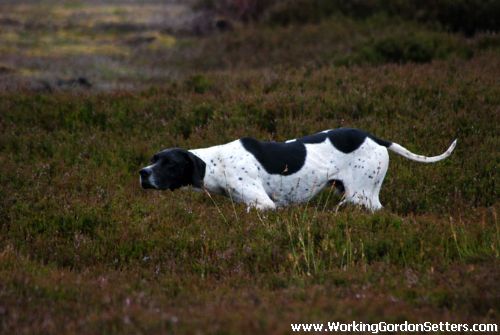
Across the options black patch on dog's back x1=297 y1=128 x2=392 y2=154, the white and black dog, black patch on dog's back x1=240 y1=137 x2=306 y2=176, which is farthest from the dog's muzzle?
black patch on dog's back x1=297 y1=128 x2=392 y2=154

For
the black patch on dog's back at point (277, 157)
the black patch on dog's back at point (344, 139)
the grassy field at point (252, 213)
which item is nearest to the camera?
the grassy field at point (252, 213)

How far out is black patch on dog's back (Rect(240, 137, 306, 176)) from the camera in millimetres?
8461

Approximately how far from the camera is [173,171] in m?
8.28

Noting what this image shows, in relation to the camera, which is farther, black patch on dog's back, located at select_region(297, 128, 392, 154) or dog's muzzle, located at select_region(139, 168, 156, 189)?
black patch on dog's back, located at select_region(297, 128, 392, 154)

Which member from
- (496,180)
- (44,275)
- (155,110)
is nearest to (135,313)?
(44,275)

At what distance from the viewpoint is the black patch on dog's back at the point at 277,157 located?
846cm

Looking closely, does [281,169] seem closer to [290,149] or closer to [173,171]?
[290,149]

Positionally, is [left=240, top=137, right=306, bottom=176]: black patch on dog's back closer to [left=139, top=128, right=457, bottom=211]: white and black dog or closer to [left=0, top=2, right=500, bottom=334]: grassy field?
[left=139, top=128, right=457, bottom=211]: white and black dog

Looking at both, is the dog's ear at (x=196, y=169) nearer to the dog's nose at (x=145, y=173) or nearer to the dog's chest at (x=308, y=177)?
the dog's nose at (x=145, y=173)

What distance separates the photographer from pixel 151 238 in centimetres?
729

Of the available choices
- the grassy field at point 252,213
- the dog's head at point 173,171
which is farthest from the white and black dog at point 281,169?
the grassy field at point 252,213

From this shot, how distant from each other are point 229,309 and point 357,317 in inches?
33.1

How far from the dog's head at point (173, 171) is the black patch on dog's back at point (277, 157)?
23.0 inches

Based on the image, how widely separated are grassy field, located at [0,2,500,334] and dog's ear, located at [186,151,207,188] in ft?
0.84
